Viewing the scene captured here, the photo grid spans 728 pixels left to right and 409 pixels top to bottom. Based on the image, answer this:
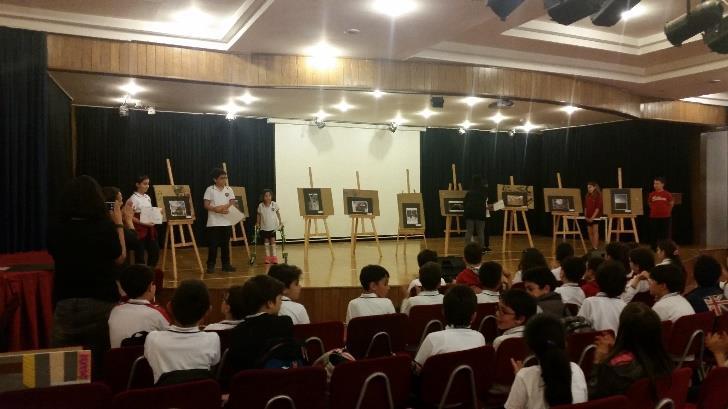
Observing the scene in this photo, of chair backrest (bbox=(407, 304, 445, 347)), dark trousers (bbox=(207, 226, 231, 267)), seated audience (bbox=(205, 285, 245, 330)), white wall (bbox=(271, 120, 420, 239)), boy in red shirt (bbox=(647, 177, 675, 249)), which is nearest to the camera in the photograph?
seated audience (bbox=(205, 285, 245, 330))

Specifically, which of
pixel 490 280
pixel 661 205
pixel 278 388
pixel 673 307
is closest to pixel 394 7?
pixel 490 280

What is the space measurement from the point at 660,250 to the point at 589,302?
242cm

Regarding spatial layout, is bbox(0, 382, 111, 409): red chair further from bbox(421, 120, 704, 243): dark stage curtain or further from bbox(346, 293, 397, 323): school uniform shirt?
bbox(421, 120, 704, 243): dark stage curtain

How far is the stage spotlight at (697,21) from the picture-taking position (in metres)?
4.82

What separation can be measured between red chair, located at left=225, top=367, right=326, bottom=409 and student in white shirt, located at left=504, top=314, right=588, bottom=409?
870mm

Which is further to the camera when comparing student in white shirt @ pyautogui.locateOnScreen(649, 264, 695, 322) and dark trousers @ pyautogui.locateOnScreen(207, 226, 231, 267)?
dark trousers @ pyautogui.locateOnScreen(207, 226, 231, 267)

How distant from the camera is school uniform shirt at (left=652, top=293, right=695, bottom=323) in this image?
13.2ft

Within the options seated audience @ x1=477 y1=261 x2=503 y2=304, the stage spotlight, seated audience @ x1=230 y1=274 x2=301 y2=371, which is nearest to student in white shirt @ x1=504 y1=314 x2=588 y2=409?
seated audience @ x1=230 y1=274 x2=301 y2=371

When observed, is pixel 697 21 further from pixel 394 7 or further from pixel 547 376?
pixel 547 376

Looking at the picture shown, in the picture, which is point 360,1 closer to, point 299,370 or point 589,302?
point 589,302

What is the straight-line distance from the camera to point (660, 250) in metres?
5.83

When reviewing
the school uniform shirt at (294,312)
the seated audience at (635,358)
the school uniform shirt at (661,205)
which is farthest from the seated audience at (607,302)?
the school uniform shirt at (661,205)

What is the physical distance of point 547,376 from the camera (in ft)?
7.69

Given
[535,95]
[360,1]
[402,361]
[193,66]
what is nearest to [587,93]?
[535,95]
